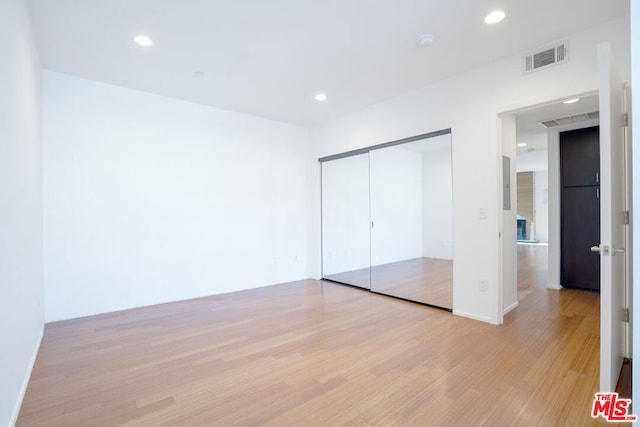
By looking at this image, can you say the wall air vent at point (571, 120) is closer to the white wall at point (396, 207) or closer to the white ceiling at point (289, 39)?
the white ceiling at point (289, 39)

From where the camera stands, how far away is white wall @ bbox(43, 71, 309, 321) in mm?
3414

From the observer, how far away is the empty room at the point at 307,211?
1.89 metres

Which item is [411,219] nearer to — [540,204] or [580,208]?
[580,208]

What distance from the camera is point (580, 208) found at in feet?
14.6

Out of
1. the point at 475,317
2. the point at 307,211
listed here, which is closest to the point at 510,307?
the point at 475,317

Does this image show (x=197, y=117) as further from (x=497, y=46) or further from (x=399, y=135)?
(x=497, y=46)

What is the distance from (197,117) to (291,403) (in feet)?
12.7

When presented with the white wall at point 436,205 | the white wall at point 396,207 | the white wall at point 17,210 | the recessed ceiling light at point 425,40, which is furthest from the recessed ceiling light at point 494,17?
the white wall at point 17,210

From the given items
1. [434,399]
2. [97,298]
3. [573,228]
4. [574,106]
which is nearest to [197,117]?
[97,298]

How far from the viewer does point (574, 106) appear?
3.18 metres

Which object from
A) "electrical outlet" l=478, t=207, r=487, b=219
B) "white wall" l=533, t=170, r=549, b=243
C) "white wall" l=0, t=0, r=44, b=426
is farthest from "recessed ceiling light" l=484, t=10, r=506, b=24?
"white wall" l=533, t=170, r=549, b=243

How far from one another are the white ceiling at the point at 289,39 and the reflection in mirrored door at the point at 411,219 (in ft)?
4.91

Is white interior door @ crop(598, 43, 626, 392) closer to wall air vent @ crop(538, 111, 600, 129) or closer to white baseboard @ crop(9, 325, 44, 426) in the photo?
wall air vent @ crop(538, 111, 600, 129)

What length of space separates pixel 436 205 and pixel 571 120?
211 centimetres
